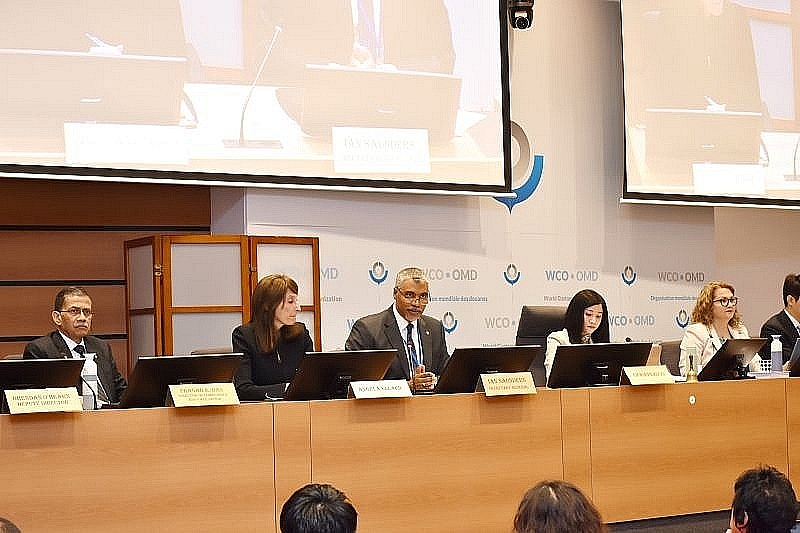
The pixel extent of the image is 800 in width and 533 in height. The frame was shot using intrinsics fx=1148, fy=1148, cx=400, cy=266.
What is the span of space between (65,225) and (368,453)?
348 centimetres

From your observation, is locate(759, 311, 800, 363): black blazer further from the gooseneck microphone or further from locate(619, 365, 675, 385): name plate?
the gooseneck microphone

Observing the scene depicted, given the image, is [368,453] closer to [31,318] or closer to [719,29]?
[31,318]

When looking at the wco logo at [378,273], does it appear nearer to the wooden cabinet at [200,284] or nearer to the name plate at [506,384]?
the wooden cabinet at [200,284]

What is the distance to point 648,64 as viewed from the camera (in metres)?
7.54

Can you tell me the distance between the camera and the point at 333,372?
4.04m

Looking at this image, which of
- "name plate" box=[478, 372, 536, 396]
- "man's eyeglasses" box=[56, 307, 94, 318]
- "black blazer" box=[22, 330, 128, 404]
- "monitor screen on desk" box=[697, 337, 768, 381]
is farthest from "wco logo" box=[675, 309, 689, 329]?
"man's eyeglasses" box=[56, 307, 94, 318]

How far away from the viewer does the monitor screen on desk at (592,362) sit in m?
4.52

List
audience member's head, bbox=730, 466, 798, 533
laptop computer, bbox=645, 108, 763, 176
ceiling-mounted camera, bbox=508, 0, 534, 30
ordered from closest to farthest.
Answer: audience member's head, bbox=730, 466, 798, 533, ceiling-mounted camera, bbox=508, 0, 534, 30, laptop computer, bbox=645, 108, 763, 176

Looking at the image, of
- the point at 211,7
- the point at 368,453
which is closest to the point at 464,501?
the point at 368,453

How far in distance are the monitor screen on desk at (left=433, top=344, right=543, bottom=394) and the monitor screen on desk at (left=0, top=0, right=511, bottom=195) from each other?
2.25 meters

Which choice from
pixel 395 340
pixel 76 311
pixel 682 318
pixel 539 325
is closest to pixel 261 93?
pixel 395 340

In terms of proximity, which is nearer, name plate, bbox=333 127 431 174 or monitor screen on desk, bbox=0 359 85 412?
monitor screen on desk, bbox=0 359 85 412

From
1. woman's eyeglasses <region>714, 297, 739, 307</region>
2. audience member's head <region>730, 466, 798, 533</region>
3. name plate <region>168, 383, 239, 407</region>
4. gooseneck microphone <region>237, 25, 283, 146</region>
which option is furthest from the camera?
gooseneck microphone <region>237, 25, 283, 146</region>

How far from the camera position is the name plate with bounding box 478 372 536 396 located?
427 centimetres
